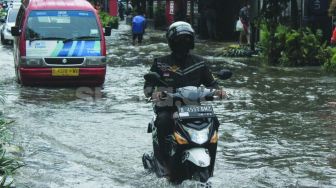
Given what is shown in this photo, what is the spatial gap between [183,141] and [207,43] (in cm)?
2503

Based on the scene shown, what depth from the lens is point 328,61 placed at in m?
18.8

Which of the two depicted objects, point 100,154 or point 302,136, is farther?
point 302,136

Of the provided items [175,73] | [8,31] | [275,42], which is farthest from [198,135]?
[8,31]

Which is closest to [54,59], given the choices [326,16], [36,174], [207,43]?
[36,174]

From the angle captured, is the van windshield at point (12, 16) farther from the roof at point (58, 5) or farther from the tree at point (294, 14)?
the roof at point (58, 5)

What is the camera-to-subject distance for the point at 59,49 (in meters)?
15.4

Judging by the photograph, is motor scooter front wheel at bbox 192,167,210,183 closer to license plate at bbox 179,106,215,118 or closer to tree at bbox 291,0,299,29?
license plate at bbox 179,106,215,118

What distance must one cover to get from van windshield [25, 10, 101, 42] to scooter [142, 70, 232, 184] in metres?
9.32

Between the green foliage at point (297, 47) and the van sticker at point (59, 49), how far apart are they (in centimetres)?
659

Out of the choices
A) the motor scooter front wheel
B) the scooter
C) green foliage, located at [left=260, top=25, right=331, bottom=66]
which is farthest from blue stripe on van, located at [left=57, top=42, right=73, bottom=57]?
the motor scooter front wheel

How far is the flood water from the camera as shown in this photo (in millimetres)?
7898

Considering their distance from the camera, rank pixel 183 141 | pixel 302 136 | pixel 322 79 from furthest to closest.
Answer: pixel 322 79 → pixel 302 136 → pixel 183 141

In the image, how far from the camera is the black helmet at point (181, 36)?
6879 millimetres

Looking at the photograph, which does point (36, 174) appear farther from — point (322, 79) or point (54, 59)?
point (322, 79)
